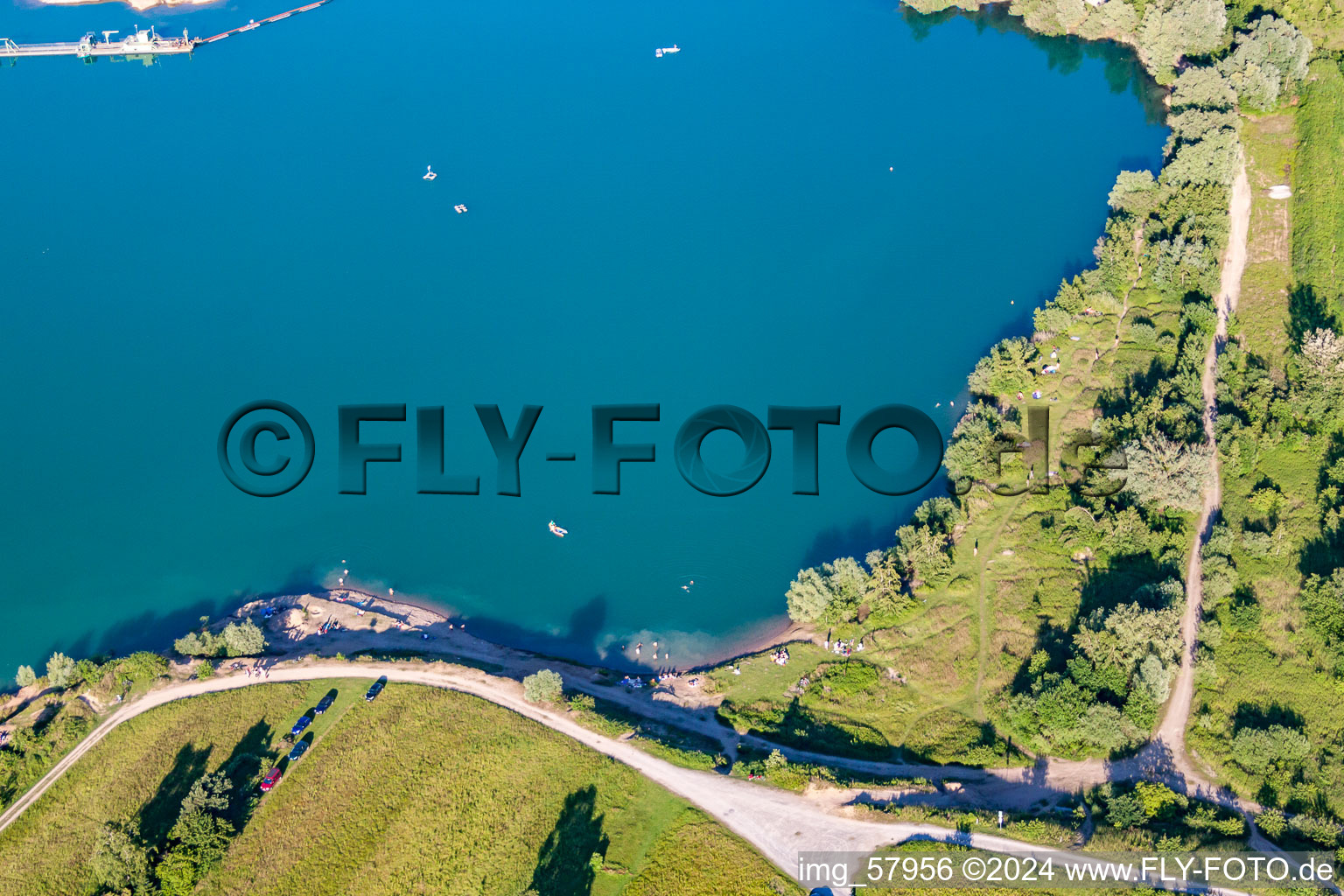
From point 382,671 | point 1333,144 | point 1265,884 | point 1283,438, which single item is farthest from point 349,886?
point 1333,144

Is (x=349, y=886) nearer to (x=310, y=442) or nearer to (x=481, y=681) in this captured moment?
(x=481, y=681)

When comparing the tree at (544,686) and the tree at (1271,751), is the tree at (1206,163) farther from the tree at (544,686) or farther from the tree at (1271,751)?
the tree at (544,686)

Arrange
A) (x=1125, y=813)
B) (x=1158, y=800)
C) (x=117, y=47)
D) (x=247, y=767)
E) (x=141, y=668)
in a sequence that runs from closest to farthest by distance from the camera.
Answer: (x=1125, y=813) → (x=1158, y=800) → (x=247, y=767) → (x=141, y=668) → (x=117, y=47)

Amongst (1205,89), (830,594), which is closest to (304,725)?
(830,594)

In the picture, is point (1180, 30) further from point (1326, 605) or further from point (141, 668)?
point (141, 668)

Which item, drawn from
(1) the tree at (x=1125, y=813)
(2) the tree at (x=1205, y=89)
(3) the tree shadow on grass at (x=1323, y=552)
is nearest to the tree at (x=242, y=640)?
(1) the tree at (x=1125, y=813)

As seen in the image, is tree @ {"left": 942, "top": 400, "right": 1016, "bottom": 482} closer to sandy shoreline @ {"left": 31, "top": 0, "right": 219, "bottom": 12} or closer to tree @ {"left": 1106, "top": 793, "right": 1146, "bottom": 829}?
tree @ {"left": 1106, "top": 793, "right": 1146, "bottom": 829}
